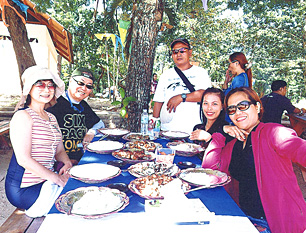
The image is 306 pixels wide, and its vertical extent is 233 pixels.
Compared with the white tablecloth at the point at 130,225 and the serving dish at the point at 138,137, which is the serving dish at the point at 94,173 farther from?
the serving dish at the point at 138,137

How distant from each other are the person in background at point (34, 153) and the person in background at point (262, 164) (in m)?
1.35

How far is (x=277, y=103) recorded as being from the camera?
18.7 feet

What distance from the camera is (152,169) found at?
73.6 inches

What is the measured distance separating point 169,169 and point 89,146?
0.97 metres

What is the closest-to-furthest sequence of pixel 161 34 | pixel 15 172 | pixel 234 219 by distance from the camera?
pixel 234 219, pixel 15 172, pixel 161 34

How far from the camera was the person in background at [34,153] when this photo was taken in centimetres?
202

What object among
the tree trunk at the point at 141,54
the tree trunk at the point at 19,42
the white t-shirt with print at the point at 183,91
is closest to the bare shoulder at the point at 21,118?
the white t-shirt with print at the point at 183,91

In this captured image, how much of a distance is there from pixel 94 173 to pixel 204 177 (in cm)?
77

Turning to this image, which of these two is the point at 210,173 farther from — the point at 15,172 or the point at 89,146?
the point at 15,172

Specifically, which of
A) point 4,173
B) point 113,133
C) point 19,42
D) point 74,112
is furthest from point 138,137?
point 19,42

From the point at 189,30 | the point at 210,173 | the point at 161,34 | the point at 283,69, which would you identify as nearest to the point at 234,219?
the point at 210,173

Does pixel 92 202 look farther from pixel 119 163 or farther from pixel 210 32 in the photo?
pixel 210 32

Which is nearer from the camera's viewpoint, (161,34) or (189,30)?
(161,34)

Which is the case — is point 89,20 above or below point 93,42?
above
